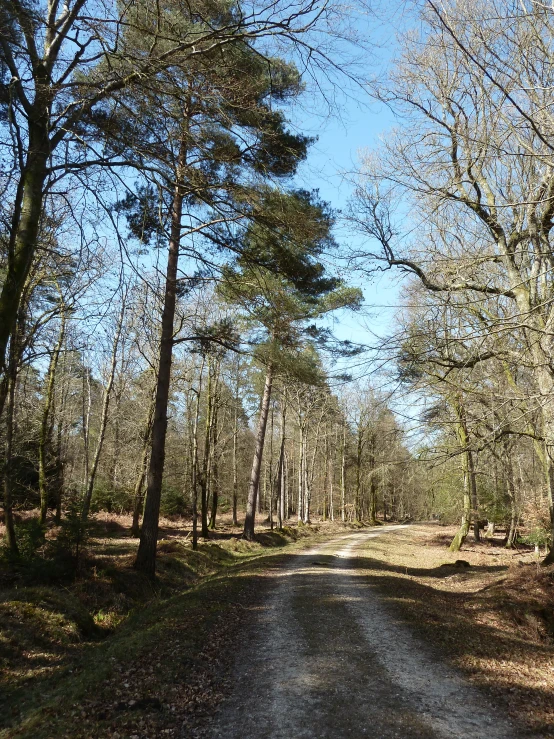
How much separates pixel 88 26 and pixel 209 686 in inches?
267


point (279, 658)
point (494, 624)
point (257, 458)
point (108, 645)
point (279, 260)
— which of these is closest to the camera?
point (279, 658)

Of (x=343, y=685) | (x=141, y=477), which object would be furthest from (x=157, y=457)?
(x=141, y=477)

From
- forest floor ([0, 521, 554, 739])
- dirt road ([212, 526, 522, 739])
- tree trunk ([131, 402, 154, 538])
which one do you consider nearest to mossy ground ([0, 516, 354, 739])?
forest floor ([0, 521, 554, 739])

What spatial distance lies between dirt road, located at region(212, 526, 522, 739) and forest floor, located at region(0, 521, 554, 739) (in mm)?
20

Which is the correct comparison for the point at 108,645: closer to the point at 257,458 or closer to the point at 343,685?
the point at 343,685

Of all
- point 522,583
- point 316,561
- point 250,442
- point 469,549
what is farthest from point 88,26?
point 250,442

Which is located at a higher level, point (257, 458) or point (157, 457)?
point (257, 458)

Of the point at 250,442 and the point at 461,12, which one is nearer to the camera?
the point at 461,12

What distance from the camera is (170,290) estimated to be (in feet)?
38.2

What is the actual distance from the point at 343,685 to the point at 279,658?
1.14m

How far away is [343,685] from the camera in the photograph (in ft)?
17.0

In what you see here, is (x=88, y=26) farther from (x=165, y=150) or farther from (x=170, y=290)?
(x=170, y=290)

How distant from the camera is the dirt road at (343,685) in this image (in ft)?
14.1

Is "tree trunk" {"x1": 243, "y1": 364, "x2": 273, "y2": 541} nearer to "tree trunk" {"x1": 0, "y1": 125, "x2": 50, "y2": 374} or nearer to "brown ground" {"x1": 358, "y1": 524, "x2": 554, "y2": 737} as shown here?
"brown ground" {"x1": 358, "y1": 524, "x2": 554, "y2": 737}
